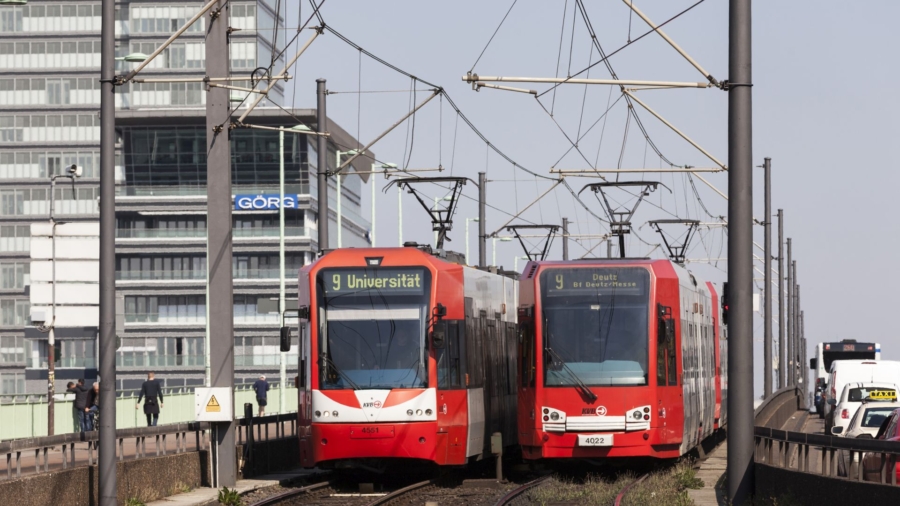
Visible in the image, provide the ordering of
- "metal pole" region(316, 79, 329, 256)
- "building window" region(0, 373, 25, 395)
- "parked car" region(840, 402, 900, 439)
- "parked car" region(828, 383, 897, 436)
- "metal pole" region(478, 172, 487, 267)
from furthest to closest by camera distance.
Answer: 1. "building window" region(0, 373, 25, 395)
2. "metal pole" region(478, 172, 487, 267)
3. "parked car" region(828, 383, 897, 436)
4. "metal pole" region(316, 79, 329, 256)
5. "parked car" region(840, 402, 900, 439)

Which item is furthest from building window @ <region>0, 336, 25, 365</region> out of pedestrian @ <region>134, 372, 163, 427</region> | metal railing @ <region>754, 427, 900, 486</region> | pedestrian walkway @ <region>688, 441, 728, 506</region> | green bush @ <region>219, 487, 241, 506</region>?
metal railing @ <region>754, 427, 900, 486</region>

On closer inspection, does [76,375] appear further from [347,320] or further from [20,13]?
[347,320]

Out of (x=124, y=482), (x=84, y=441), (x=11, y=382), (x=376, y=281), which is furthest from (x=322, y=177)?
(x=11, y=382)

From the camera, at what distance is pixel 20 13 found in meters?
121

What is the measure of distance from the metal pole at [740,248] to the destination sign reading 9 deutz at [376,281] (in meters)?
7.83

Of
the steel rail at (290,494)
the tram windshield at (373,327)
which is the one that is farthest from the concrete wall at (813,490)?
the steel rail at (290,494)

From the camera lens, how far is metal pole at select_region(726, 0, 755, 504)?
14.9 metres

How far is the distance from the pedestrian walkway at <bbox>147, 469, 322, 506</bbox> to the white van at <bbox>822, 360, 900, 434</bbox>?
2357 centimetres

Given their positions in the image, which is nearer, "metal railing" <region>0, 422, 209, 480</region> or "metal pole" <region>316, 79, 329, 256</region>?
"metal railing" <region>0, 422, 209, 480</region>

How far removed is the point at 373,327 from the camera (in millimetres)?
22031

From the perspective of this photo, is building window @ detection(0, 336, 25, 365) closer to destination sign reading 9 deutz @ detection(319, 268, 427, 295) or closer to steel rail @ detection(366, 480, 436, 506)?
steel rail @ detection(366, 480, 436, 506)

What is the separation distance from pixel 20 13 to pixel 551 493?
10828cm

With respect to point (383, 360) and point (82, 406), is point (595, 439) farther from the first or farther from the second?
point (82, 406)

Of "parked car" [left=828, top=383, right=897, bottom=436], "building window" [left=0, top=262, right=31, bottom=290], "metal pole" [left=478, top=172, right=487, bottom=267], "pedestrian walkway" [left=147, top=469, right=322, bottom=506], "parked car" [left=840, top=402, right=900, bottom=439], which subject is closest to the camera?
"pedestrian walkway" [left=147, top=469, right=322, bottom=506]
